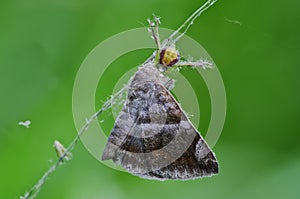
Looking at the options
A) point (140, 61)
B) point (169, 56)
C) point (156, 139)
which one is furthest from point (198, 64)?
point (140, 61)

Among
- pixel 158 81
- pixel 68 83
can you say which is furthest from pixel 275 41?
pixel 158 81

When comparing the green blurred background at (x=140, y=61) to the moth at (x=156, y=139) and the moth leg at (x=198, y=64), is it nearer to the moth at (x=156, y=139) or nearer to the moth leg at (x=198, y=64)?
the moth at (x=156, y=139)

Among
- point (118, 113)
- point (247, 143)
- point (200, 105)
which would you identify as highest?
point (200, 105)

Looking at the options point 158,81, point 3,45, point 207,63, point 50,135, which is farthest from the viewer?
point 3,45

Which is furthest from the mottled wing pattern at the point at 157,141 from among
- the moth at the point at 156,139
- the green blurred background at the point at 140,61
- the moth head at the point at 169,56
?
the green blurred background at the point at 140,61

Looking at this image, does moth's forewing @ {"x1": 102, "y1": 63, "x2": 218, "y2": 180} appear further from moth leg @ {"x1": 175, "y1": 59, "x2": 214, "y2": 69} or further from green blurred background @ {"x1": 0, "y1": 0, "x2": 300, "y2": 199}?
green blurred background @ {"x1": 0, "y1": 0, "x2": 300, "y2": 199}

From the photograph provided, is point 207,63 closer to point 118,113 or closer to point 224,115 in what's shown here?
point 118,113

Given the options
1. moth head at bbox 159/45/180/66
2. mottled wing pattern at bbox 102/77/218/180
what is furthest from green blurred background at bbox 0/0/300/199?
moth head at bbox 159/45/180/66
